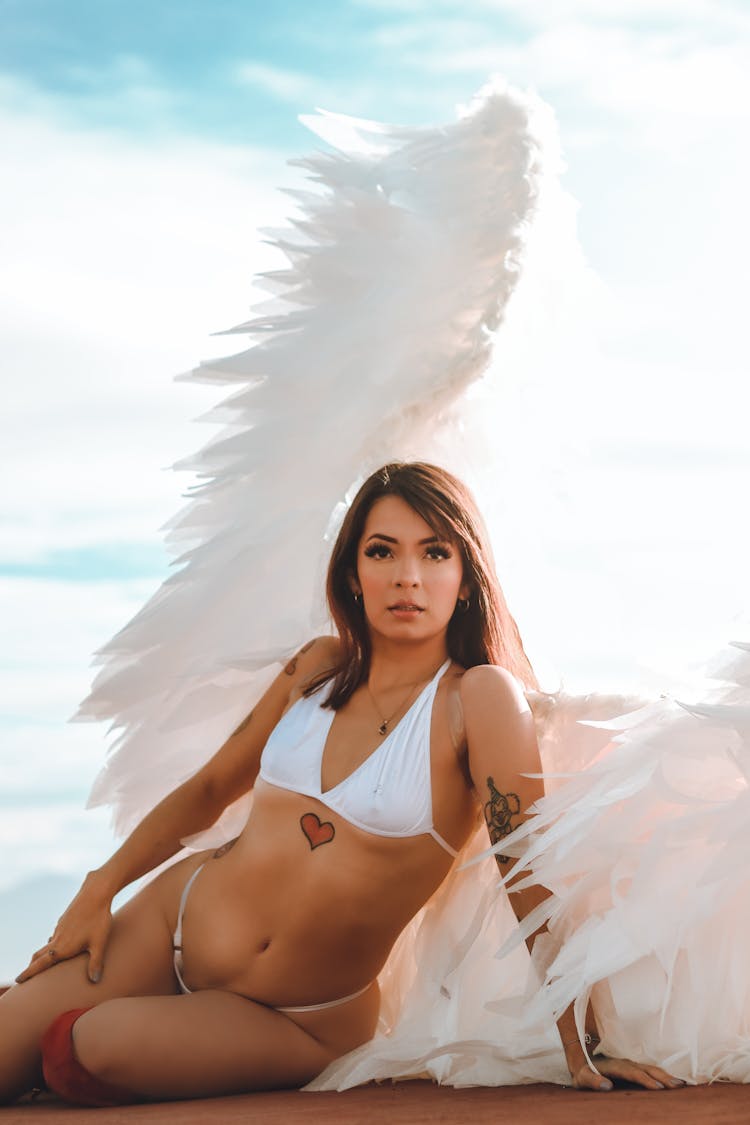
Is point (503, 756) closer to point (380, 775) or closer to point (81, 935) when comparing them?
point (380, 775)

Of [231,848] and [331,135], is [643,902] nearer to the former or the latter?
[231,848]

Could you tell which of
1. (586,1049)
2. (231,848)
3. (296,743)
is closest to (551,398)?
(296,743)

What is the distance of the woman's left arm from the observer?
232 cm

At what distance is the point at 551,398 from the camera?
3.11m

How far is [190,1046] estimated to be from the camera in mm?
2316

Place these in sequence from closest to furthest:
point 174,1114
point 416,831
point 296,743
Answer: point 174,1114 < point 416,831 < point 296,743

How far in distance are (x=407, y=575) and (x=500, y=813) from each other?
18.6 inches

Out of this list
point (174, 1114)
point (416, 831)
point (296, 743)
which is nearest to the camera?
point (174, 1114)

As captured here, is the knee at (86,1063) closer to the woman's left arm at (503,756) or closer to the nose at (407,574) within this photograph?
the woman's left arm at (503,756)

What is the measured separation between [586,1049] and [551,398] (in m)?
1.46

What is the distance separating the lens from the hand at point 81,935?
255 centimetres

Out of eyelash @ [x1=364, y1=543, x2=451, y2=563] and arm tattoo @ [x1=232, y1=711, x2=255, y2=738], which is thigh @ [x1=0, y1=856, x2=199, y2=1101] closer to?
arm tattoo @ [x1=232, y1=711, x2=255, y2=738]

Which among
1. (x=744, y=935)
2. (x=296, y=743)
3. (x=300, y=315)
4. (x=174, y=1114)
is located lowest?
(x=174, y=1114)

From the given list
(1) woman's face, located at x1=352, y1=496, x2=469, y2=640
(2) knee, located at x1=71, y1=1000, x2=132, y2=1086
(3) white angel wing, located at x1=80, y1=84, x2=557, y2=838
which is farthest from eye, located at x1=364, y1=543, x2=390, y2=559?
(2) knee, located at x1=71, y1=1000, x2=132, y2=1086
